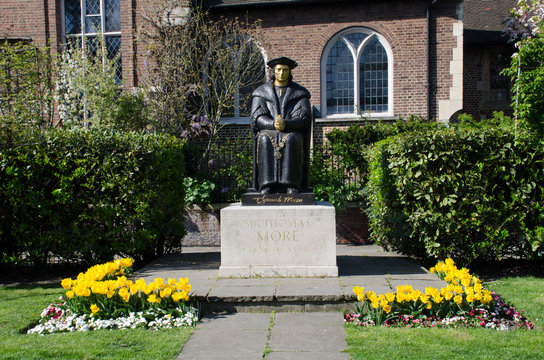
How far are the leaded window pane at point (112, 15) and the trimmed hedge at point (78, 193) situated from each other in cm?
983

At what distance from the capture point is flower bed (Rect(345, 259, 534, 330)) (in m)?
5.21

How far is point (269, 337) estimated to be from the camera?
482 cm

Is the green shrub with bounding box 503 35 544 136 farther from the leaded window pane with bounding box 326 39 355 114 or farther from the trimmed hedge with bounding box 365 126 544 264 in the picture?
the leaded window pane with bounding box 326 39 355 114

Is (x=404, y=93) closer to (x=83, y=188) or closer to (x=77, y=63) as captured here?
(x=77, y=63)

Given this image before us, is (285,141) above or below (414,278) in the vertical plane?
above

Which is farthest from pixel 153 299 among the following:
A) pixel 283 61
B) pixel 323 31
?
pixel 323 31

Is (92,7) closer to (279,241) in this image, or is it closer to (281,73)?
(281,73)

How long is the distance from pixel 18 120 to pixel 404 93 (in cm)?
1109

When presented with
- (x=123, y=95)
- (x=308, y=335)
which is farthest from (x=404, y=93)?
(x=308, y=335)

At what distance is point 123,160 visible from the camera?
811 cm

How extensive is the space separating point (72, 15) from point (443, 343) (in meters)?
16.6

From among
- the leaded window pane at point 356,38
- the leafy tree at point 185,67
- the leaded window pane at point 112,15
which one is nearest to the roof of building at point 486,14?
the leaded window pane at point 356,38

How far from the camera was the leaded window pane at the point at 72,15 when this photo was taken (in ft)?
56.0

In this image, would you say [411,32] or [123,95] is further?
A: [411,32]
